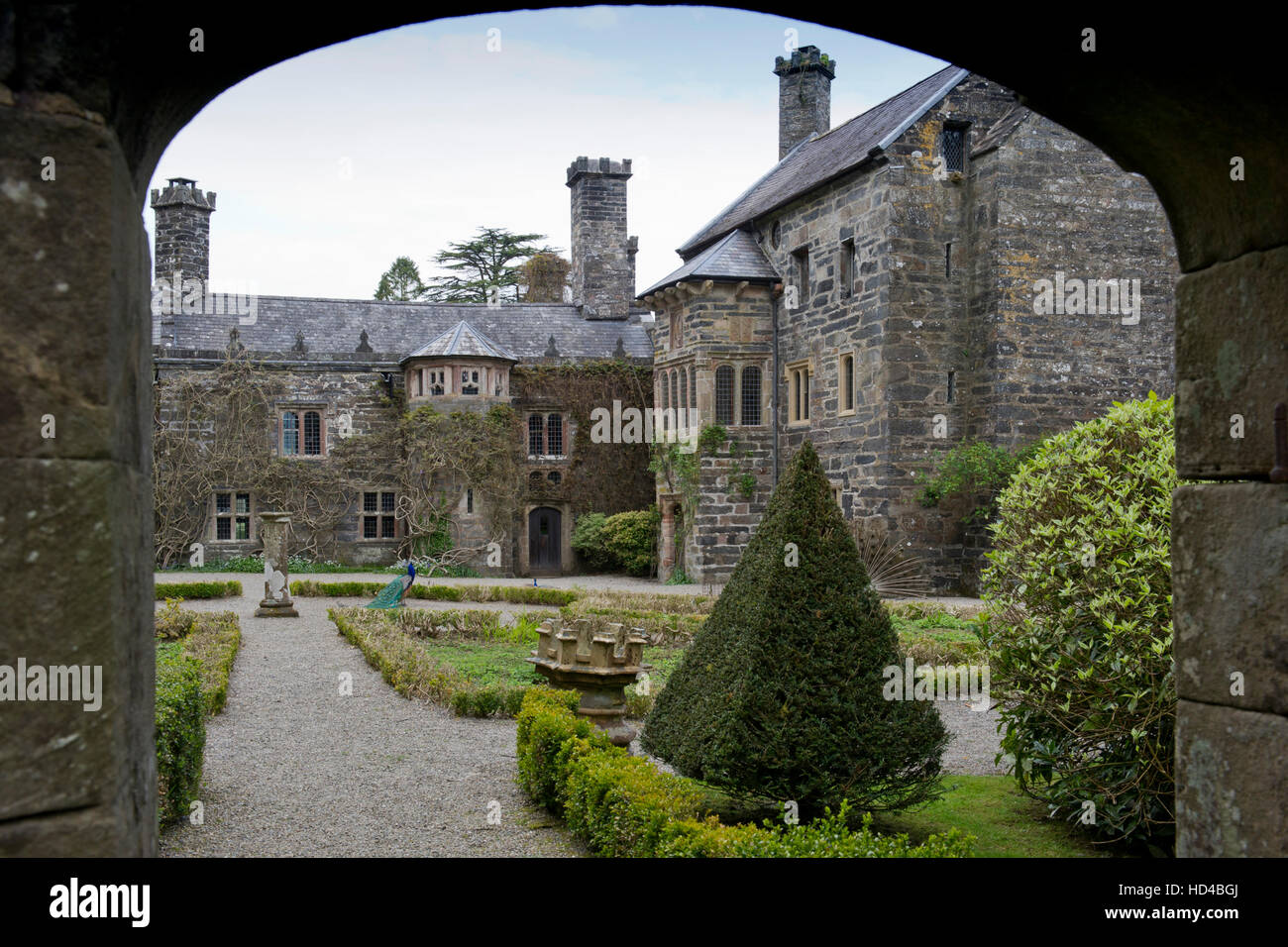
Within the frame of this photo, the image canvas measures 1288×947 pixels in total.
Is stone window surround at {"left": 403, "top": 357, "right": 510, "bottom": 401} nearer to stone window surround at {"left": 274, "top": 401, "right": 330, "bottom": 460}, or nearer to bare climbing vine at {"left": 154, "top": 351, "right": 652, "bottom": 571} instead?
bare climbing vine at {"left": 154, "top": 351, "right": 652, "bottom": 571}

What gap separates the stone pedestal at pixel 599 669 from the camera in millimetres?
8906

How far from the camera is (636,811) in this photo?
5820 millimetres

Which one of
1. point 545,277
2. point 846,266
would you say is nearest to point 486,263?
point 545,277

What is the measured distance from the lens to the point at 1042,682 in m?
6.50

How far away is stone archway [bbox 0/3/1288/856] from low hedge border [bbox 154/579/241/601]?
1930 cm

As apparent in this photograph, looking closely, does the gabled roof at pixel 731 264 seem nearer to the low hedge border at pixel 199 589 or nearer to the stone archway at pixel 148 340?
the low hedge border at pixel 199 589

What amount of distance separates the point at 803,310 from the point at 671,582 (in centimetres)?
659

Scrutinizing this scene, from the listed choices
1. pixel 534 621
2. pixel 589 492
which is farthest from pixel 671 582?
pixel 534 621

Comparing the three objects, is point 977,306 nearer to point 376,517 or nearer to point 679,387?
point 679,387

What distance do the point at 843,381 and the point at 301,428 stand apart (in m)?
14.5

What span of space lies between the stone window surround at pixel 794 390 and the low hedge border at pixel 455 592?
6.29 metres

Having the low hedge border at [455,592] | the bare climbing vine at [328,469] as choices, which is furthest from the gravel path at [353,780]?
the bare climbing vine at [328,469]

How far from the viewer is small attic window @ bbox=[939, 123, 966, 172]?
21609mm
